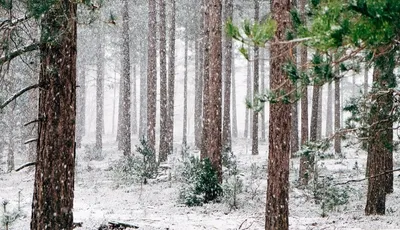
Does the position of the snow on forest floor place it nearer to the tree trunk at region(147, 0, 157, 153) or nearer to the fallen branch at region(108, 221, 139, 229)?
the fallen branch at region(108, 221, 139, 229)

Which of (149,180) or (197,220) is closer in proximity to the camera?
(197,220)

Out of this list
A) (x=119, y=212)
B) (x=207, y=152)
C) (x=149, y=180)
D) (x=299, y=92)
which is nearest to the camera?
(x=299, y=92)

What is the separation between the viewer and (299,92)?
4750 mm

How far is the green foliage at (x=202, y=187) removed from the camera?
11719mm

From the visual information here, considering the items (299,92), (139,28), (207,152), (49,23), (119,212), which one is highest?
(139,28)

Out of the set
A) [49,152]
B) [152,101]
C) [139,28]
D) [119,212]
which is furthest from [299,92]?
[139,28]

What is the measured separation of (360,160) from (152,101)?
31.7 feet

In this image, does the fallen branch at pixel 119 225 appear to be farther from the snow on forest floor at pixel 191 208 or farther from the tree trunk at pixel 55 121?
the tree trunk at pixel 55 121

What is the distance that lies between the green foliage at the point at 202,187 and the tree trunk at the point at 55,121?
583cm

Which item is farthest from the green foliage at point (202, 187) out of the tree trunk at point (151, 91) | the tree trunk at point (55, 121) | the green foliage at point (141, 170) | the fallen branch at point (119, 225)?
the tree trunk at point (151, 91)

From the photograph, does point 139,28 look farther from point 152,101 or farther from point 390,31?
point 390,31

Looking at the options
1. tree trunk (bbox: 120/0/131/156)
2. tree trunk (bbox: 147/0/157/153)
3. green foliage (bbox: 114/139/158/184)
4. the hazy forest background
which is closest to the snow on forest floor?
the hazy forest background

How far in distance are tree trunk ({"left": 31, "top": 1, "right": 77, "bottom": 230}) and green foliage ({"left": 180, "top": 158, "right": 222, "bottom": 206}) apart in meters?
5.83

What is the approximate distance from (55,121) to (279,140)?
3.79 meters
